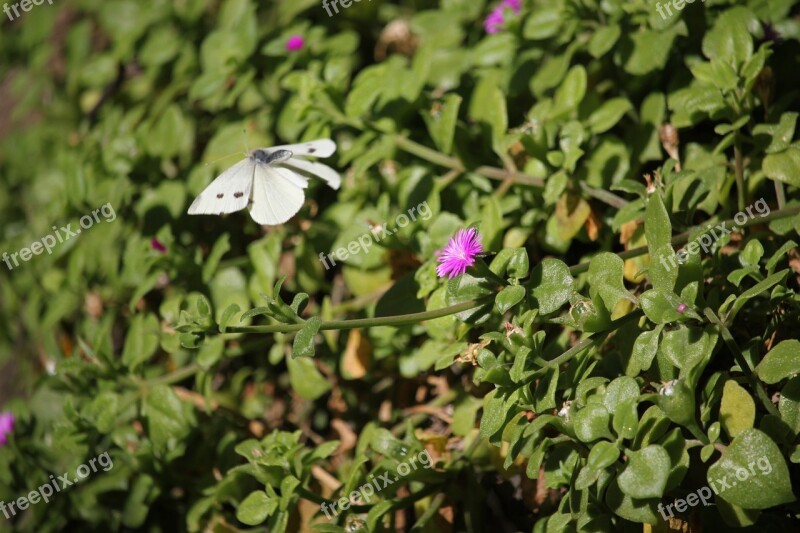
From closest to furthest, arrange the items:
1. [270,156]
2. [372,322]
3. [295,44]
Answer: [372,322]
[270,156]
[295,44]

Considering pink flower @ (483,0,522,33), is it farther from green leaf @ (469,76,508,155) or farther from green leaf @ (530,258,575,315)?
green leaf @ (530,258,575,315)

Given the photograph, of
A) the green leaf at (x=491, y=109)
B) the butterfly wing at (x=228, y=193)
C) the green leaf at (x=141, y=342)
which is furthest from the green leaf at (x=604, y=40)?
the green leaf at (x=141, y=342)

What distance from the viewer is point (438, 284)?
5.05ft

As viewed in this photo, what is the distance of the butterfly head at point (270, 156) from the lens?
1.65m

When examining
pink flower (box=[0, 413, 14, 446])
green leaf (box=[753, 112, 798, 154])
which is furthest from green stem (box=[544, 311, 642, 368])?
pink flower (box=[0, 413, 14, 446])

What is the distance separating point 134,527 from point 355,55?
1.61 meters

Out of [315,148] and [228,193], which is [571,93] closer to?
[315,148]

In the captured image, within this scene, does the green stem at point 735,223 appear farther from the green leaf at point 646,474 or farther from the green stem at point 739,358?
the green leaf at point 646,474

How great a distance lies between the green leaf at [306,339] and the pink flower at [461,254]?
24 centimetres

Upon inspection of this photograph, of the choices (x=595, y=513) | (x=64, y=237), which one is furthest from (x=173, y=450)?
(x=595, y=513)

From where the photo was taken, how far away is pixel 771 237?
60.6 inches

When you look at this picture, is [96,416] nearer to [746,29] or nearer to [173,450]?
[173,450]

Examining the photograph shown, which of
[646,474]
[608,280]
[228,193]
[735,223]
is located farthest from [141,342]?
[735,223]

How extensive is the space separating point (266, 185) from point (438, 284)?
1.42 feet
